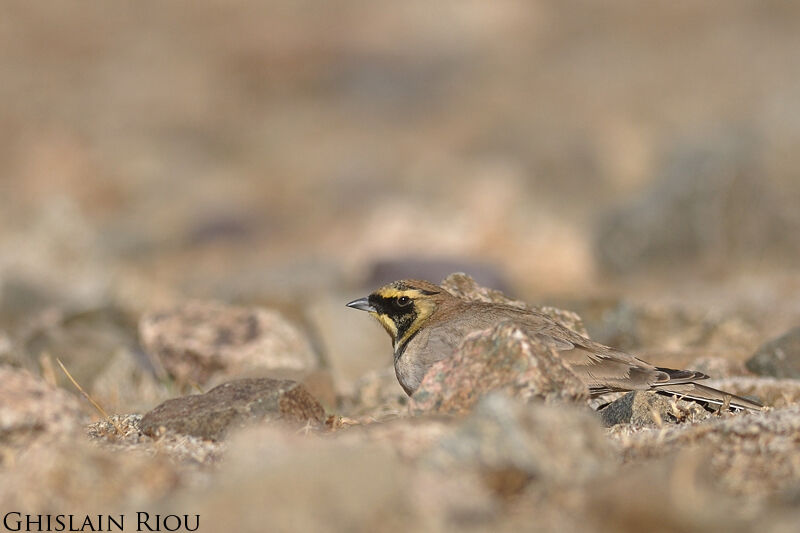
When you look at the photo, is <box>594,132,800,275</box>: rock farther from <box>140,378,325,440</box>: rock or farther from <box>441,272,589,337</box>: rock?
<box>140,378,325,440</box>: rock

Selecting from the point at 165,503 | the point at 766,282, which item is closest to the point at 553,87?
the point at 766,282

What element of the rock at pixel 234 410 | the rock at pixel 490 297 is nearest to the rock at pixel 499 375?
the rock at pixel 234 410

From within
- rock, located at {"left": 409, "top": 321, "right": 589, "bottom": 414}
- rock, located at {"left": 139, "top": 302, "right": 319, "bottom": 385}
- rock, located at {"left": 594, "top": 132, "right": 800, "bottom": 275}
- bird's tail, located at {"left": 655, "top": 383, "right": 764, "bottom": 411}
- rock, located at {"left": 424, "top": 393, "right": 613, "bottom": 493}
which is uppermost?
rock, located at {"left": 594, "top": 132, "right": 800, "bottom": 275}

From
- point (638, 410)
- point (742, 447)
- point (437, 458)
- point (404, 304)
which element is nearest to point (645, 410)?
point (638, 410)

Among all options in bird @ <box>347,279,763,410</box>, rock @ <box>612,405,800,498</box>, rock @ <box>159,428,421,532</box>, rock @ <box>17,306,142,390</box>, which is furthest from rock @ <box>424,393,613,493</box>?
rock @ <box>17,306,142,390</box>

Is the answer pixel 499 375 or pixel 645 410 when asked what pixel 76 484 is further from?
pixel 645 410

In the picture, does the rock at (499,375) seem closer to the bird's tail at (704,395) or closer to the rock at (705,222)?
the bird's tail at (704,395)
